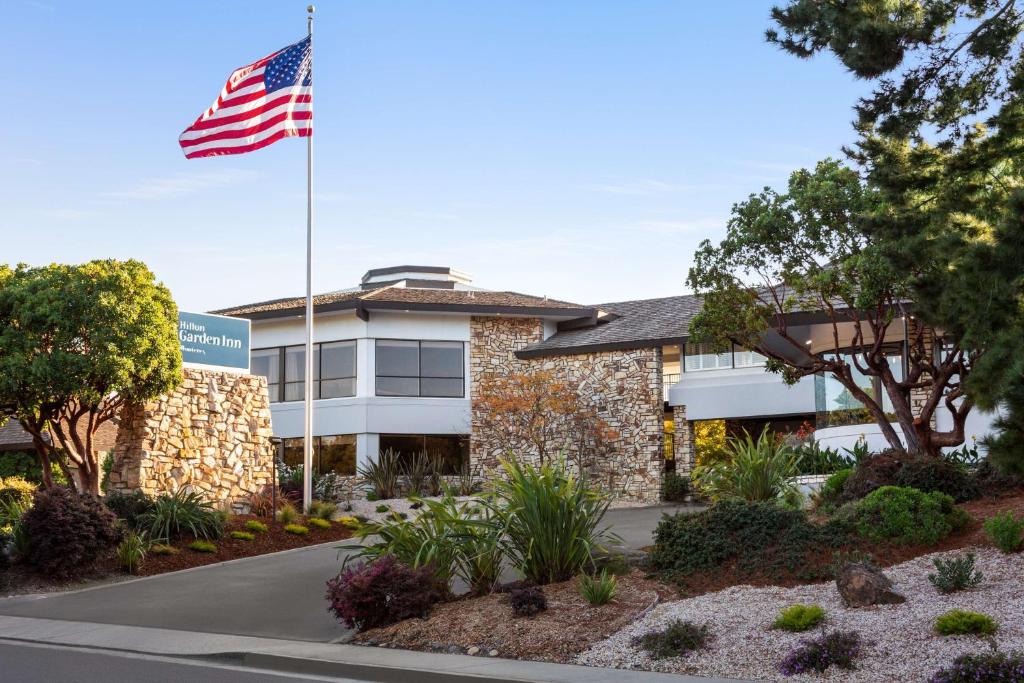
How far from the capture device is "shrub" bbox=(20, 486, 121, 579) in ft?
57.5

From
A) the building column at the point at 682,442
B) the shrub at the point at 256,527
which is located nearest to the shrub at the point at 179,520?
the shrub at the point at 256,527

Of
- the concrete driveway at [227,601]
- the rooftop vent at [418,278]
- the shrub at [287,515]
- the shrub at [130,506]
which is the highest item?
the rooftop vent at [418,278]

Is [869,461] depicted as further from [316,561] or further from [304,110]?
[304,110]

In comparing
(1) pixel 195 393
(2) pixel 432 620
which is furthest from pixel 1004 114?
(1) pixel 195 393

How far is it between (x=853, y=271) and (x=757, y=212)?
207 centimetres

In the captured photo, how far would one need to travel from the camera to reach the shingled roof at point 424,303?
32.3 metres

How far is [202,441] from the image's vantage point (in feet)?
77.6

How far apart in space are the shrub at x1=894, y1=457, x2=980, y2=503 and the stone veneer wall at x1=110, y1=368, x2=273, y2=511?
13.7m

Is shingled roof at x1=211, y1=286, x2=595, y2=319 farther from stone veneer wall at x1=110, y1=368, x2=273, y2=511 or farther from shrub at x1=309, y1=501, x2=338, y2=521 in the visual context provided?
shrub at x1=309, y1=501, x2=338, y2=521

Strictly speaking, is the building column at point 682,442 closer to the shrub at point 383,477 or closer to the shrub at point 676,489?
the shrub at point 676,489

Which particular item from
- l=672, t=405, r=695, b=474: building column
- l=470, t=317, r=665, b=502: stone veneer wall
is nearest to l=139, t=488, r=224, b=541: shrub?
l=470, t=317, r=665, b=502: stone veneer wall

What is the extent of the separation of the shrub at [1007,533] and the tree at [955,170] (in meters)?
1.26

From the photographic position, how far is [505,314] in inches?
1318

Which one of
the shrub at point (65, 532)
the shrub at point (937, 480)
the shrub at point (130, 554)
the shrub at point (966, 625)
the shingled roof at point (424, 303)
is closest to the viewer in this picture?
the shrub at point (966, 625)
